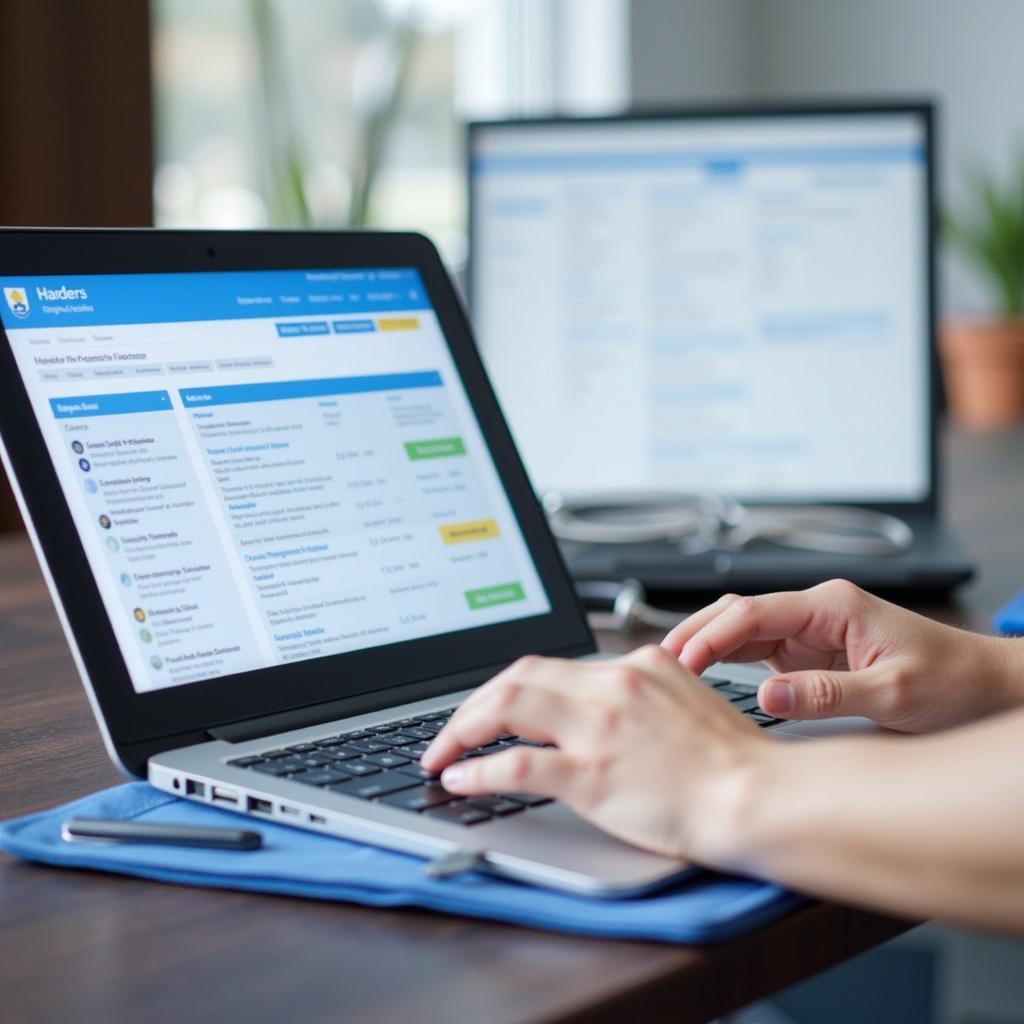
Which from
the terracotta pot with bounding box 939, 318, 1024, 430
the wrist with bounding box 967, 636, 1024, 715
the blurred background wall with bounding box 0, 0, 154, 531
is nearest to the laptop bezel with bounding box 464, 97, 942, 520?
the wrist with bounding box 967, 636, 1024, 715

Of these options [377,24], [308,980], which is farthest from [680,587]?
[377,24]

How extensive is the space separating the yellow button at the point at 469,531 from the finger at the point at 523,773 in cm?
31

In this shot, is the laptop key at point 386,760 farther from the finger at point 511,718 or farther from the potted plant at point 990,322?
the potted plant at point 990,322

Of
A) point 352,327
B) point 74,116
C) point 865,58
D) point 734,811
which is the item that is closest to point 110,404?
point 352,327

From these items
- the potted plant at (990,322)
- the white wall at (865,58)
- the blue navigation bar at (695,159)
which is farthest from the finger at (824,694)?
the white wall at (865,58)

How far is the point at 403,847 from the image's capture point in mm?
622

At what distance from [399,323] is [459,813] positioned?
1.41 feet

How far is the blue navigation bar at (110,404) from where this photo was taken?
31.2 inches

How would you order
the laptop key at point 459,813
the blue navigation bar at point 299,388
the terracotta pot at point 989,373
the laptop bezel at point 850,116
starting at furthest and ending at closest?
the terracotta pot at point 989,373 < the laptop bezel at point 850,116 < the blue navigation bar at point 299,388 < the laptop key at point 459,813

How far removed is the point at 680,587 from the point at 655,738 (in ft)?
2.11

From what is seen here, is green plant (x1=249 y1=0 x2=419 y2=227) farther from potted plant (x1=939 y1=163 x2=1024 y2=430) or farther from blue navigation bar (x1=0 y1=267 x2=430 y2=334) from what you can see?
blue navigation bar (x1=0 y1=267 x2=430 y2=334)

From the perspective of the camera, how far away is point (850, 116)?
1.49 meters

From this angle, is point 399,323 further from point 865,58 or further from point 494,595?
point 865,58

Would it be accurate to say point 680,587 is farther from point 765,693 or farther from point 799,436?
point 765,693
